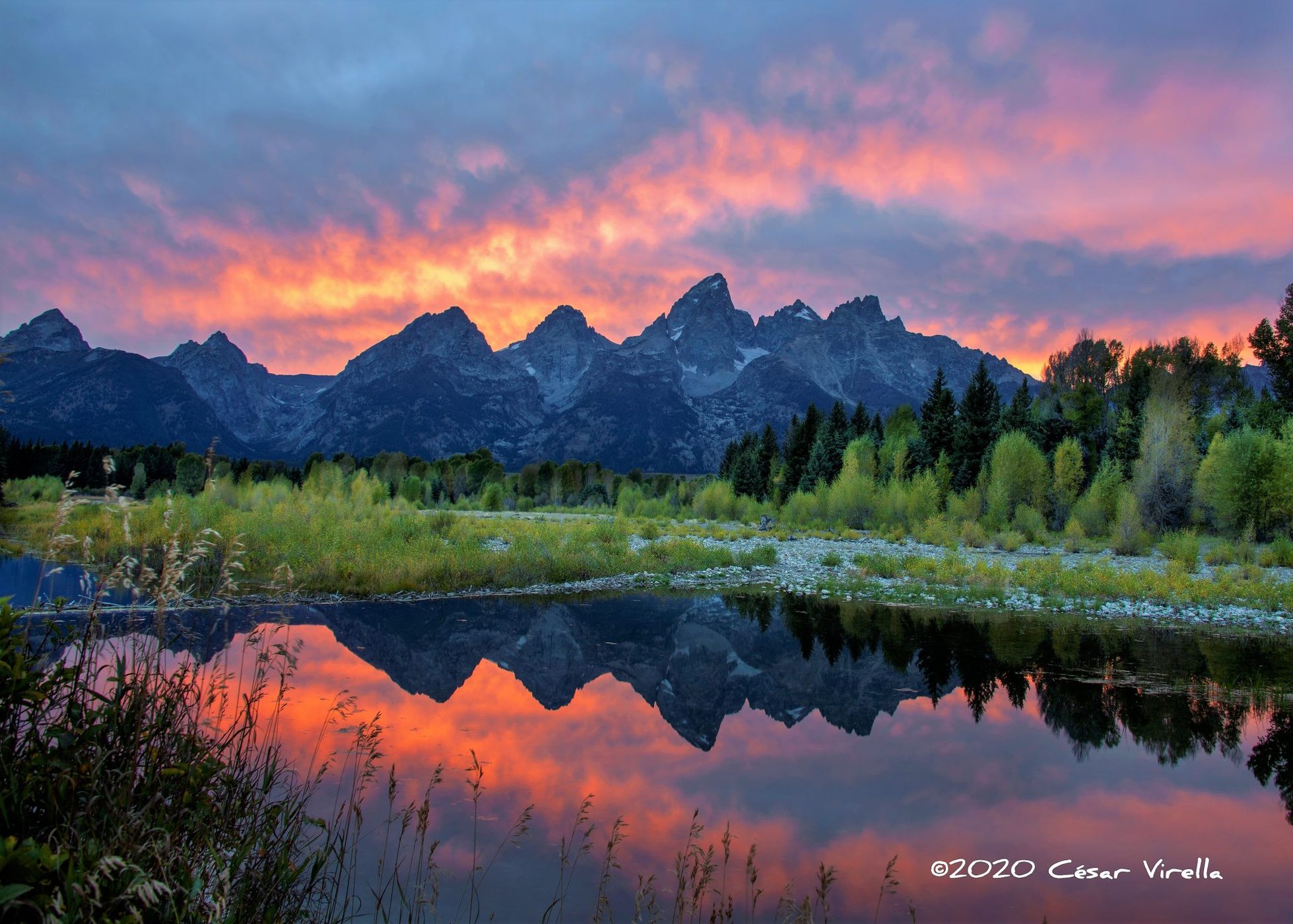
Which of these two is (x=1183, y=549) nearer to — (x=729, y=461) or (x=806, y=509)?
(x=806, y=509)

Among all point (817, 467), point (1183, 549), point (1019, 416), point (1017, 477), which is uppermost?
point (1019, 416)

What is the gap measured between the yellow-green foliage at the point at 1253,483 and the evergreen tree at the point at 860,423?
29.7 m

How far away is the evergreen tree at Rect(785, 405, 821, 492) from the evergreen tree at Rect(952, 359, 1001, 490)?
15.0 meters

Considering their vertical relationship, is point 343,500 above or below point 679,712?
above

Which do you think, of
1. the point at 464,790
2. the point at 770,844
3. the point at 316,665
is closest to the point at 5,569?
the point at 316,665

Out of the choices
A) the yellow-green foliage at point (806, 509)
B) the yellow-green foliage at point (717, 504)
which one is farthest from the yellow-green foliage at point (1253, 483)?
the yellow-green foliage at point (717, 504)

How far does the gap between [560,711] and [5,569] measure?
65.9ft

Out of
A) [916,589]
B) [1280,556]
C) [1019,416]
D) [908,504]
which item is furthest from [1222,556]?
[1019,416]

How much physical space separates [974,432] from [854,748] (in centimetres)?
4256

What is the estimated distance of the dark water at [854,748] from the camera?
534 centimetres

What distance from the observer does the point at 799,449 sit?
62.2m

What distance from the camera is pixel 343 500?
30453mm

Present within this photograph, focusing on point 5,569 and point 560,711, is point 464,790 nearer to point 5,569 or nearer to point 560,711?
point 560,711

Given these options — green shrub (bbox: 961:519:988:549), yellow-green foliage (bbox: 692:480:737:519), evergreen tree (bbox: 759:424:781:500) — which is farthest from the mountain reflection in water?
evergreen tree (bbox: 759:424:781:500)
